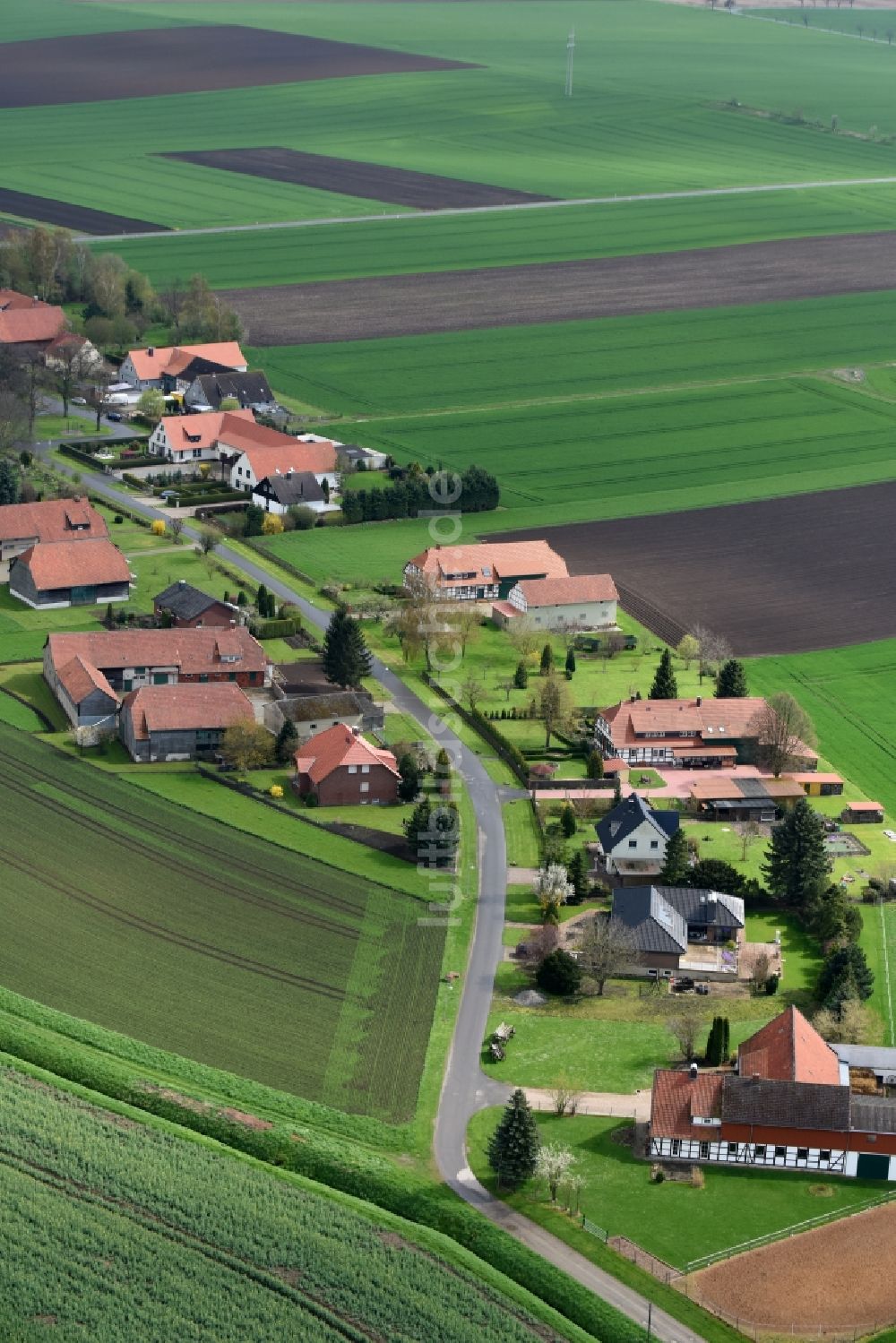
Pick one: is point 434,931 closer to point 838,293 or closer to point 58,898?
point 58,898

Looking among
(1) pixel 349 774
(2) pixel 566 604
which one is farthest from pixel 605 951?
(2) pixel 566 604

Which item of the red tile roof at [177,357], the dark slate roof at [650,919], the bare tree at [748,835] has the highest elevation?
the red tile roof at [177,357]

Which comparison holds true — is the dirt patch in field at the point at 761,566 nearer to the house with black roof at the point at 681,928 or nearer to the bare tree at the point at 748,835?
the bare tree at the point at 748,835

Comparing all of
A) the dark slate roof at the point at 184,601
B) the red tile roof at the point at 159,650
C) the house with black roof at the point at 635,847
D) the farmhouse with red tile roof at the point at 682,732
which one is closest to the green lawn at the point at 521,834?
the house with black roof at the point at 635,847

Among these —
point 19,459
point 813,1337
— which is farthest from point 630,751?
point 19,459

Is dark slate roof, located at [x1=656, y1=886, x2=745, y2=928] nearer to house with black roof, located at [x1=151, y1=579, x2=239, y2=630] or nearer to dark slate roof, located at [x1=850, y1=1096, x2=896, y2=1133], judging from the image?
dark slate roof, located at [x1=850, y1=1096, x2=896, y2=1133]

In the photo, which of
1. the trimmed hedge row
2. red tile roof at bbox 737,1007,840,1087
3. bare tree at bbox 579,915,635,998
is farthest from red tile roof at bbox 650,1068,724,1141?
bare tree at bbox 579,915,635,998
